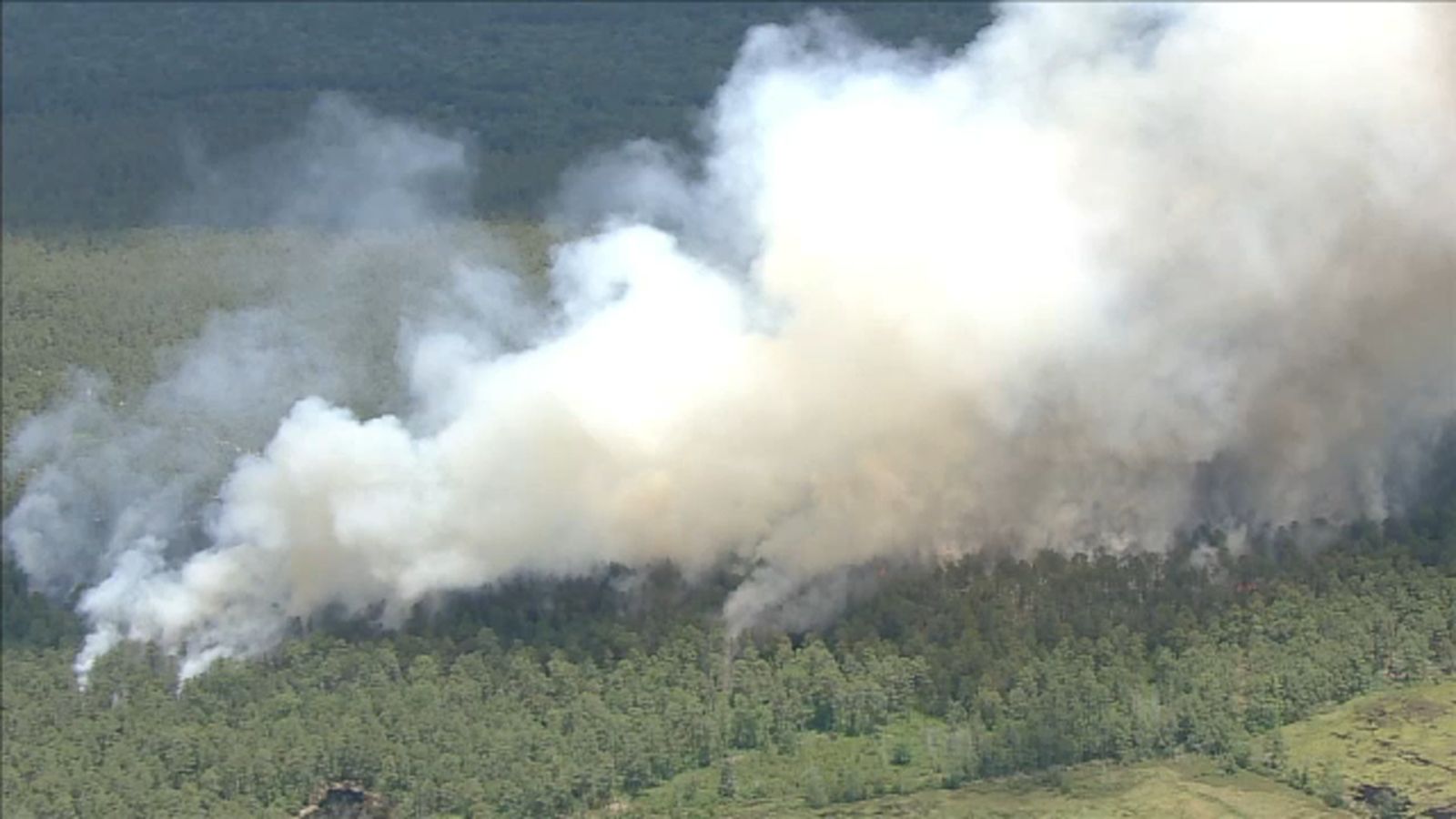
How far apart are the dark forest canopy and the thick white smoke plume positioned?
3229cm

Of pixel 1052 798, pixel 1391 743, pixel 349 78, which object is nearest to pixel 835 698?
pixel 1052 798

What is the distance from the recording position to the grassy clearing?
84438 mm

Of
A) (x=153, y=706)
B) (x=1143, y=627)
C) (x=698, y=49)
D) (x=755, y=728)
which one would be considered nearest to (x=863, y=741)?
(x=755, y=728)

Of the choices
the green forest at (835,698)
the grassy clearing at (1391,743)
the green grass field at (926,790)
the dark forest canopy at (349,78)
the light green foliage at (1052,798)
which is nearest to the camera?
the light green foliage at (1052,798)

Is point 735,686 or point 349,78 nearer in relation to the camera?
point 735,686

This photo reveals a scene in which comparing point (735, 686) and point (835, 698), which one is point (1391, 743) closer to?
point (835, 698)

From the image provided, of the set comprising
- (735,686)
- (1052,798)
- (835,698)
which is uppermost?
(735,686)

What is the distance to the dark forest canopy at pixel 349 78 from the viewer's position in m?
141

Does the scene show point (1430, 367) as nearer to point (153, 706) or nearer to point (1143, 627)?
point (1143, 627)

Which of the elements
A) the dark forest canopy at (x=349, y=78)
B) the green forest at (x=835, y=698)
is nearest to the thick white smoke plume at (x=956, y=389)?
the green forest at (x=835, y=698)

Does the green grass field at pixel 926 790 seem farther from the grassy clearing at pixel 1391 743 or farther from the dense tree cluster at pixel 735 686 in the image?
the grassy clearing at pixel 1391 743

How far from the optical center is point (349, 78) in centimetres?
15462

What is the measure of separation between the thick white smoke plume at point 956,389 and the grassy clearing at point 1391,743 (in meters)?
10.5

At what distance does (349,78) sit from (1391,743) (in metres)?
81.7
